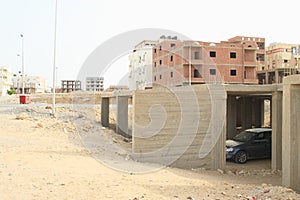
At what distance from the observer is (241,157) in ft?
41.2

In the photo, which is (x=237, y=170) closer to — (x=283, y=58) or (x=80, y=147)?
(x=80, y=147)

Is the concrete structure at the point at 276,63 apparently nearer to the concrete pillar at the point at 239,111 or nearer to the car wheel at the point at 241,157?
the concrete pillar at the point at 239,111

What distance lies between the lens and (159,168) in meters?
9.67

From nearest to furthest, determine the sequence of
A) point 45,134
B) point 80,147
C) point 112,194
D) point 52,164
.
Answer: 1. point 112,194
2. point 52,164
3. point 80,147
4. point 45,134

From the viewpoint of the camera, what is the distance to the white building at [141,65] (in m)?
44.4

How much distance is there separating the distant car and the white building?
29.1 m

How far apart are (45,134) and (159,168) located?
6.61 m

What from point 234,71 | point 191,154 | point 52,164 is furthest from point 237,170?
point 234,71

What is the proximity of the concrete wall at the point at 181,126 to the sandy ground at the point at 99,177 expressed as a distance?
1.90ft

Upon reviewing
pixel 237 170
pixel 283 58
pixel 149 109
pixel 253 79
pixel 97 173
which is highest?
pixel 283 58

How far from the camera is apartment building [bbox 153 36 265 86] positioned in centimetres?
3656

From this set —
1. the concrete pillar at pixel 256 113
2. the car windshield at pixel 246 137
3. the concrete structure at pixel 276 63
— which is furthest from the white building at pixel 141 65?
the car windshield at pixel 246 137

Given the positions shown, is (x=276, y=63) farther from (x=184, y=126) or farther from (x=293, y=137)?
(x=293, y=137)

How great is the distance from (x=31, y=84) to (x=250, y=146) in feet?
312
